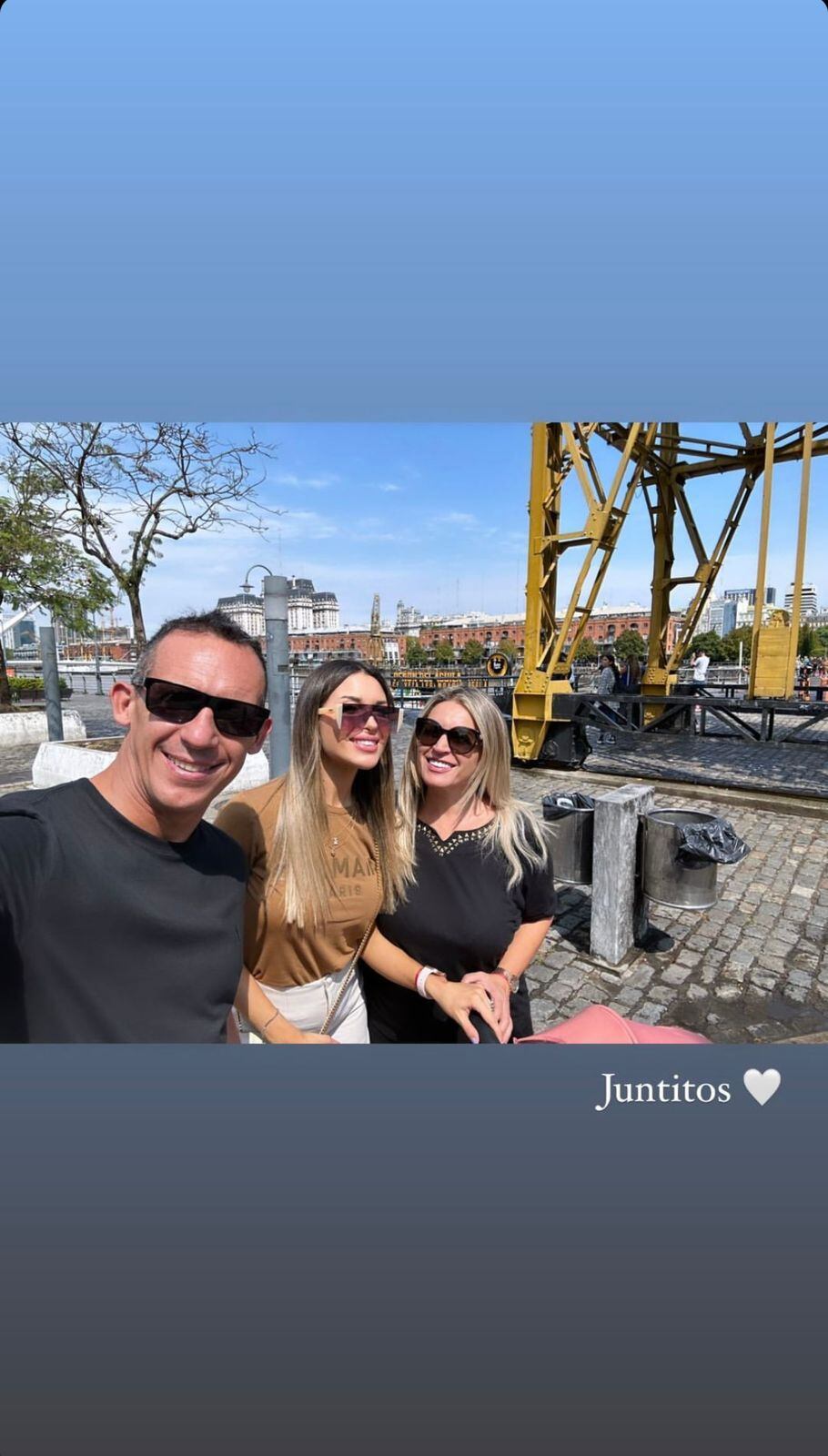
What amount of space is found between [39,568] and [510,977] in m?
12.5

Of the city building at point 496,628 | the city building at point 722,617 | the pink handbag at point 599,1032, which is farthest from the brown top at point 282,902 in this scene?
the city building at point 722,617

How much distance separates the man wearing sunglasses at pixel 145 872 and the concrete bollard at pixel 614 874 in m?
2.67

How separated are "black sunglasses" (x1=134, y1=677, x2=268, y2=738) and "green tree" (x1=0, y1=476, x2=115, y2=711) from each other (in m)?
9.75

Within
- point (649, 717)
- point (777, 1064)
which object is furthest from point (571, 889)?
point (649, 717)

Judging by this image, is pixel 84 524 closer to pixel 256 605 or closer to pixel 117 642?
pixel 117 642

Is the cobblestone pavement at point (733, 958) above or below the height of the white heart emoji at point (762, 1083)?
below

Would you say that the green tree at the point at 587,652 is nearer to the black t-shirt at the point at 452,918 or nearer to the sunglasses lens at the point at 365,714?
the black t-shirt at the point at 452,918

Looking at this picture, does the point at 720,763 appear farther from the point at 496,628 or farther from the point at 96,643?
the point at 496,628

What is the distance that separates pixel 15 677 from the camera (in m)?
17.5

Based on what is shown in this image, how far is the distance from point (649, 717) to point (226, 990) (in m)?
12.2

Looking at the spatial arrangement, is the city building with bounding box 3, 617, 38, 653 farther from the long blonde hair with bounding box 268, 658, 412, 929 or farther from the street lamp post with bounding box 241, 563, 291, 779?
the long blonde hair with bounding box 268, 658, 412, 929

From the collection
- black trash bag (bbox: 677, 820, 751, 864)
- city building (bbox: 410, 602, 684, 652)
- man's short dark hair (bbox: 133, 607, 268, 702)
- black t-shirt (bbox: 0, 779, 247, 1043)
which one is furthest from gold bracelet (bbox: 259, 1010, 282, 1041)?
city building (bbox: 410, 602, 684, 652)

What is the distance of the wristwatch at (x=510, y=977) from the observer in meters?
1.76

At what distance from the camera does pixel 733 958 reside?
347 cm
